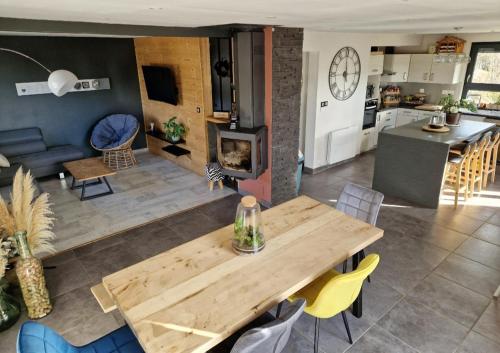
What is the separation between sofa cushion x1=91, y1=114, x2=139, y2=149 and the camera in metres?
6.28

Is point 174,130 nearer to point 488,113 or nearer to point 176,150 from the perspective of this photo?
point 176,150

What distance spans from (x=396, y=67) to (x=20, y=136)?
24.0ft

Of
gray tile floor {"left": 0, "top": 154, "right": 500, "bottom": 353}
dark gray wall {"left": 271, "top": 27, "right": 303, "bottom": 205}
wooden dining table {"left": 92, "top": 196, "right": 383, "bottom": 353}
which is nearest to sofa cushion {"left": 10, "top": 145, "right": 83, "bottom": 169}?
gray tile floor {"left": 0, "top": 154, "right": 500, "bottom": 353}

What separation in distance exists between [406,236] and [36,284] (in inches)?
147

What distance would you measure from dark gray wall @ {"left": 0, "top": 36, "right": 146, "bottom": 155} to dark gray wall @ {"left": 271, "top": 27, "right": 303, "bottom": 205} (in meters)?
3.80

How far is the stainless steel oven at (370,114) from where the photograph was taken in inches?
261

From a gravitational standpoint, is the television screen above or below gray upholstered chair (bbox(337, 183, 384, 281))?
above

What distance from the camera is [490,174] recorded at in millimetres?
5637

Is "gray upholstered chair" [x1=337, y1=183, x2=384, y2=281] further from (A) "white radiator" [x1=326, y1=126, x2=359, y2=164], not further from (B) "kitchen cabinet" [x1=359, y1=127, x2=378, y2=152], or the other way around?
(B) "kitchen cabinet" [x1=359, y1=127, x2=378, y2=152]

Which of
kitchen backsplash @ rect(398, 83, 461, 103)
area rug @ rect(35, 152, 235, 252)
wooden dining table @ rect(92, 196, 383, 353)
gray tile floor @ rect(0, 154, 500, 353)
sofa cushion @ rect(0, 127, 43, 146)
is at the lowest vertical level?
gray tile floor @ rect(0, 154, 500, 353)

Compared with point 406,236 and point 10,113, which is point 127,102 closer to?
point 10,113

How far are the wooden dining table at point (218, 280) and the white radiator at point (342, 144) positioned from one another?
353 centimetres

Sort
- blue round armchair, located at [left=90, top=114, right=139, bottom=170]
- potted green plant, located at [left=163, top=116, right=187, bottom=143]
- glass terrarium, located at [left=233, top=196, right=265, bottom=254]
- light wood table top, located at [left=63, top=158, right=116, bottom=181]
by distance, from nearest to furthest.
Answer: glass terrarium, located at [left=233, top=196, right=265, bottom=254] < light wood table top, located at [left=63, top=158, right=116, bottom=181] < potted green plant, located at [left=163, top=116, right=187, bottom=143] < blue round armchair, located at [left=90, top=114, right=139, bottom=170]

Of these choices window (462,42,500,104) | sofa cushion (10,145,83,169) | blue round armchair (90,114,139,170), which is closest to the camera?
sofa cushion (10,145,83,169)
